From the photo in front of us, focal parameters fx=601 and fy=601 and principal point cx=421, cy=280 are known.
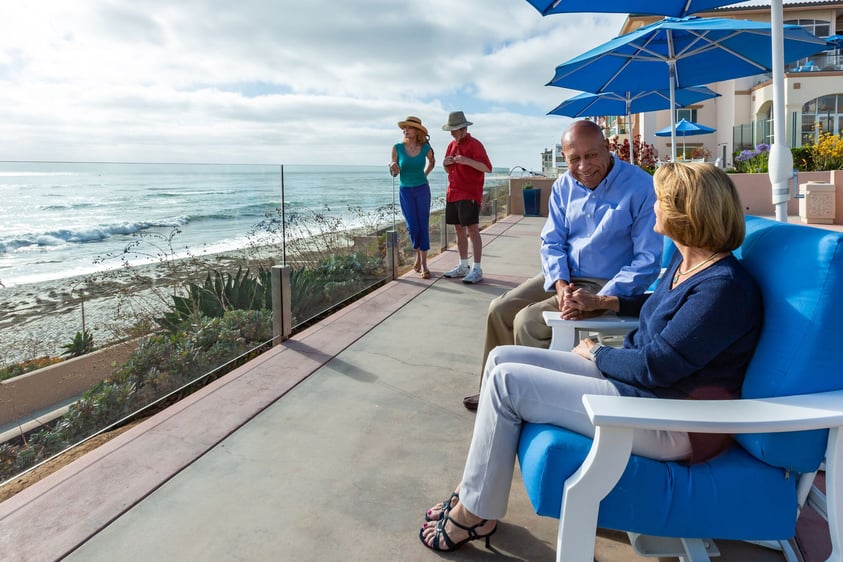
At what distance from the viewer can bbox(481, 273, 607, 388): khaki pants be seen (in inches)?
108

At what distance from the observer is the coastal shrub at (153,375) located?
2.63 meters

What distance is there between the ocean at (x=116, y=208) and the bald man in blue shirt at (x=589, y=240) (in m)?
1.95

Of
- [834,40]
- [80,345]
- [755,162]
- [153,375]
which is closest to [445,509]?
[153,375]

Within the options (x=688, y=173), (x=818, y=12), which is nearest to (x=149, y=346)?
(x=688, y=173)

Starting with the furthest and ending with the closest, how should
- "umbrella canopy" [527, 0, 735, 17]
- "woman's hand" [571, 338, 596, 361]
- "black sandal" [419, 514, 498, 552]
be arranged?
"umbrella canopy" [527, 0, 735, 17]
"woman's hand" [571, 338, 596, 361]
"black sandal" [419, 514, 498, 552]

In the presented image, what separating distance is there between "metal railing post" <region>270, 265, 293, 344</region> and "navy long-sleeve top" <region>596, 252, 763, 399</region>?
111 inches

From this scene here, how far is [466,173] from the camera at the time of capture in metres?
6.32

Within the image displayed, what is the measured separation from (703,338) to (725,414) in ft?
0.72

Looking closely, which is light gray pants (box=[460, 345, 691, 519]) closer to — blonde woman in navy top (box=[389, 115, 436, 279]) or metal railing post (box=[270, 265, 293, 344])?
metal railing post (box=[270, 265, 293, 344])

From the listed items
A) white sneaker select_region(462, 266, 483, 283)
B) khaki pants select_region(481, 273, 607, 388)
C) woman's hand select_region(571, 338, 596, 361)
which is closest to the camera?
woman's hand select_region(571, 338, 596, 361)

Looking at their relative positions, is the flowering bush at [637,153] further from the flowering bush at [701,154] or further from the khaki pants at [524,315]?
the khaki pants at [524,315]

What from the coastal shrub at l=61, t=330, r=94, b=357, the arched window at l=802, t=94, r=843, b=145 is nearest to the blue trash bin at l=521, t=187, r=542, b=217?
the coastal shrub at l=61, t=330, r=94, b=357

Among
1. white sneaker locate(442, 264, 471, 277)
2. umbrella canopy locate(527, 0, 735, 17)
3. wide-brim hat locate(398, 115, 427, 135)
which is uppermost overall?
umbrella canopy locate(527, 0, 735, 17)

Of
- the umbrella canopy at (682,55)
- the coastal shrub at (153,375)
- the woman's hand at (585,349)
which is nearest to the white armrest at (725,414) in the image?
the woman's hand at (585,349)
